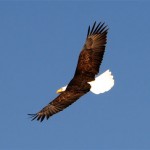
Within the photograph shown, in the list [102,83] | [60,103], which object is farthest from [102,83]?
[60,103]

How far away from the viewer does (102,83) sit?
948cm

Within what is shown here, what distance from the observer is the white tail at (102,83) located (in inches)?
370

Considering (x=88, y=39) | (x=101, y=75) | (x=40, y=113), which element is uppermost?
(x=88, y=39)

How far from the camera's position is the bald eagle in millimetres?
9570

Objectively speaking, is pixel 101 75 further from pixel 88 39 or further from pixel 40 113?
pixel 40 113

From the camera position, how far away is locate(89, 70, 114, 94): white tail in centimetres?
940

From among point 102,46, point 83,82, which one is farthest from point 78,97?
point 102,46

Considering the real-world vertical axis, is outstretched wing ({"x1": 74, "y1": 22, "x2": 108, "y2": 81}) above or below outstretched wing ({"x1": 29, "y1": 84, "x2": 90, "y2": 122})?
above

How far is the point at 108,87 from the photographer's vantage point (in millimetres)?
9477

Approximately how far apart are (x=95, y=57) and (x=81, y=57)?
29 centimetres

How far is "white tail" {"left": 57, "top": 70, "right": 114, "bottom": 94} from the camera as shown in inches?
370

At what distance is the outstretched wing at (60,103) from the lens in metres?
9.54

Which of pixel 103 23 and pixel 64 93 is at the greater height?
pixel 103 23

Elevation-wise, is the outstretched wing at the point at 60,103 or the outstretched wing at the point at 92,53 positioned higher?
the outstretched wing at the point at 92,53
